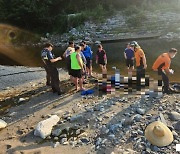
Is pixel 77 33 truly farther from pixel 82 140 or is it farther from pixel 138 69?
pixel 82 140

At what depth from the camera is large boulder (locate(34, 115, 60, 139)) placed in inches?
394

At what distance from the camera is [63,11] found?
55156 millimetres

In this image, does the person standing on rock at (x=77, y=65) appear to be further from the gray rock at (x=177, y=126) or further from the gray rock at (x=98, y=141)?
the gray rock at (x=177, y=126)

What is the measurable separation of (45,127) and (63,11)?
155 ft

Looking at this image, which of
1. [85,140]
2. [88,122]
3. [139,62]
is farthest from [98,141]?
[139,62]

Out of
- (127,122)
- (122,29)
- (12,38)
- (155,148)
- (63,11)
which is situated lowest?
(155,148)

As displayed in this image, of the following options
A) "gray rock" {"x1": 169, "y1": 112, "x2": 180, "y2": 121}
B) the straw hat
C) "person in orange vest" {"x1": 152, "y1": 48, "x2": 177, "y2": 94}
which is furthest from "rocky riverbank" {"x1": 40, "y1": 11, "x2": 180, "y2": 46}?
the straw hat

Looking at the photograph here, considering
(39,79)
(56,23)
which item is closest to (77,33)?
(56,23)

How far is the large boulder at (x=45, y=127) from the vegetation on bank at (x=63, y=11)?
40231mm

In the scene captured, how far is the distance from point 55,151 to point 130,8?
44.4 m

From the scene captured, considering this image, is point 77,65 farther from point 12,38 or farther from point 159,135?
point 12,38

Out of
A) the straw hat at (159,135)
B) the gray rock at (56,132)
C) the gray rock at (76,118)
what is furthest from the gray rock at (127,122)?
the gray rock at (56,132)

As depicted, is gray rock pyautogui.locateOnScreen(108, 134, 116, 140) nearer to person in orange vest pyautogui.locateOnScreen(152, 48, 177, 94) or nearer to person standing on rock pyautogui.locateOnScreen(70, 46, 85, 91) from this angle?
person in orange vest pyautogui.locateOnScreen(152, 48, 177, 94)

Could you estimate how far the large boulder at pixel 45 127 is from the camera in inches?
394
